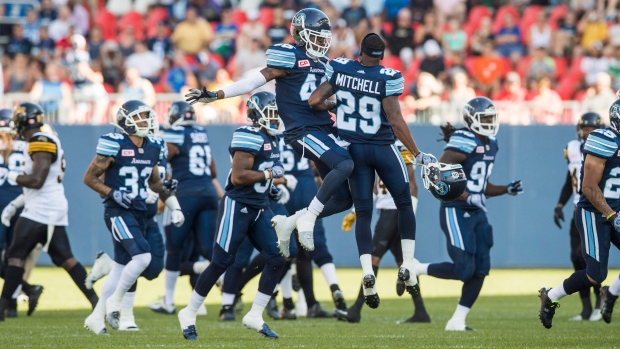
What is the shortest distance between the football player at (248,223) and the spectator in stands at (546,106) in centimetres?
819

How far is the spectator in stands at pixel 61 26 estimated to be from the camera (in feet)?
66.8

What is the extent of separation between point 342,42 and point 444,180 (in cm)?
1091

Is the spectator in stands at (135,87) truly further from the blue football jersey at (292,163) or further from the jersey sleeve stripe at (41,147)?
the jersey sleeve stripe at (41,147)

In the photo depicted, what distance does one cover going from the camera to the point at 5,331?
951 centimetres

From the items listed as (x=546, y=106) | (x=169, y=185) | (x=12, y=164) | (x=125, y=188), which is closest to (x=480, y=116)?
(x=169, y=185)

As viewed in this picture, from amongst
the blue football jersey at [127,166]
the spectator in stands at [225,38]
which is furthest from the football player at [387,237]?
the spectator in stands at [225,38]

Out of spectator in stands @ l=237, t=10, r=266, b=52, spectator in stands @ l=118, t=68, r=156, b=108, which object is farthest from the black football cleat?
spectator in stands @ l=237, t=10, r=266, b=52

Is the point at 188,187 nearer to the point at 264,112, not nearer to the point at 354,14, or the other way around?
the point at 264,112

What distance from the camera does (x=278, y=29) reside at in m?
19.4

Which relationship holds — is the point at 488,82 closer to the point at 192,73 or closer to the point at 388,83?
the point at 192,73

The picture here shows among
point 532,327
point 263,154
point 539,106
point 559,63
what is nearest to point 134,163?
point 263,154

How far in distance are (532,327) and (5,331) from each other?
4664 millimetres

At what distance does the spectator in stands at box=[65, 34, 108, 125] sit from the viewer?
16.9m

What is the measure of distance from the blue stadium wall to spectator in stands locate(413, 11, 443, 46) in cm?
275
